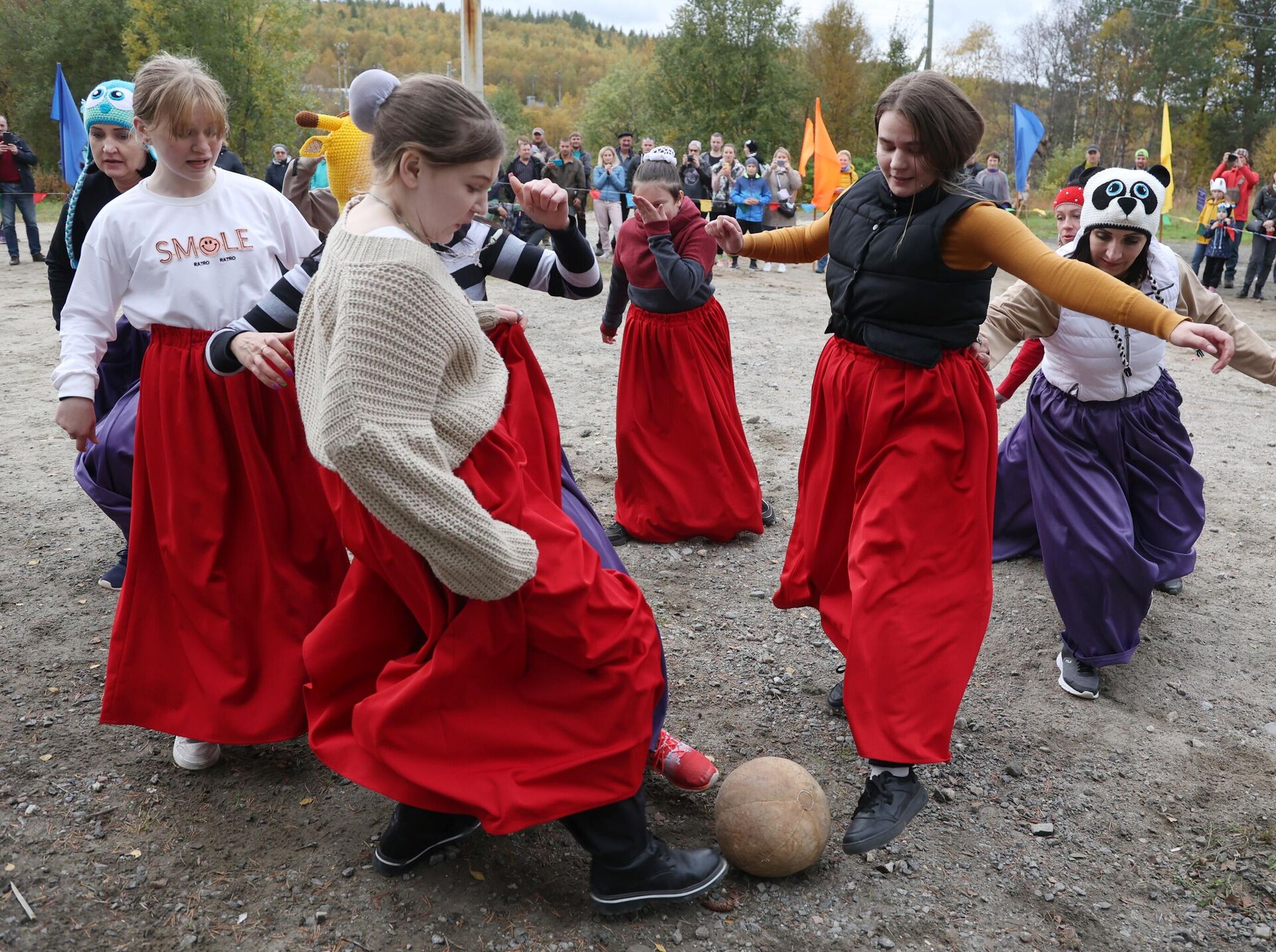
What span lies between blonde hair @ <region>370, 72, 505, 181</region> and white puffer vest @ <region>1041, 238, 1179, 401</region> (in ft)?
8.54

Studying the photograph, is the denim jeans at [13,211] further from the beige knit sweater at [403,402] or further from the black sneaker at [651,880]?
the black sneaker at [651,880]

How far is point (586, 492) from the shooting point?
19.5 feet

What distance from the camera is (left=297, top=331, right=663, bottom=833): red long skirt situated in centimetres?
220

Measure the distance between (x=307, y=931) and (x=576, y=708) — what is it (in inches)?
36.1

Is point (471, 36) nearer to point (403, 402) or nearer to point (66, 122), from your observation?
point (66, 122)

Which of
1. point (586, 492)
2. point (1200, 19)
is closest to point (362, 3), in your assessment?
point (1200, 19)

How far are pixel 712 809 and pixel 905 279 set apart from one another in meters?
1.67

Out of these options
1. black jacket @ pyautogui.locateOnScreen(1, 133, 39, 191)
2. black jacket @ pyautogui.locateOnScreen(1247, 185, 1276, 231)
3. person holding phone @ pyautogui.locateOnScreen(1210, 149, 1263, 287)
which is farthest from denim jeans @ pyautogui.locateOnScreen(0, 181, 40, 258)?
person holding phone @ pyautogui.locateOnScreen(1210, 149, 1263, 287)

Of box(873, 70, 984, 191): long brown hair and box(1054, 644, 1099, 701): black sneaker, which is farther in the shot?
box(1054, 644, 1099, 701): black sneaker

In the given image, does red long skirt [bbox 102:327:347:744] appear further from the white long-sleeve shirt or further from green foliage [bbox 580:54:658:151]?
green foliage [bbox 580:54:658:151]

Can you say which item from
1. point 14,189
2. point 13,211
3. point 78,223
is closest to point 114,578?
point 78,223

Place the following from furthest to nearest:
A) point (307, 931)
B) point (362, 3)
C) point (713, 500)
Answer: point (362, 3)
point (713, 500)
point (307, 931)

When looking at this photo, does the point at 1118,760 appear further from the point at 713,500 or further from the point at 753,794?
the point at 713,500

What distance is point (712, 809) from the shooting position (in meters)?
2.98
